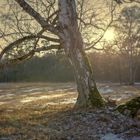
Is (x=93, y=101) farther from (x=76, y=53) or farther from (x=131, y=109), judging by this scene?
(x=131, y=109)

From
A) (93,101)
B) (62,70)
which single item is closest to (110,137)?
(93,101)

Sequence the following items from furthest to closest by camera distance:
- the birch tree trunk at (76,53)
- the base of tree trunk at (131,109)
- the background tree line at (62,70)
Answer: the background tree line at (62,70) → the birch tree trunk at (76,53) → the base of tree trunk at (131,109)

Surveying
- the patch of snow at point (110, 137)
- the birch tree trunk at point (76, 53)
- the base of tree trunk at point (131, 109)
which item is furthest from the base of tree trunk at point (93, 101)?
the patch of snow at point (110, 137)

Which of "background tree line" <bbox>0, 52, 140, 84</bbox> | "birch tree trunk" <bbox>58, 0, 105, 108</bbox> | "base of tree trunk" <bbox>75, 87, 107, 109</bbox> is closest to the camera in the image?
"base of tree trunk" <bbox>75, 87, 107, 109</bbox>

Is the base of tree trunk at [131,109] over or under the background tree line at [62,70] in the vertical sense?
under

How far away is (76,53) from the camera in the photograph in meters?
17.3

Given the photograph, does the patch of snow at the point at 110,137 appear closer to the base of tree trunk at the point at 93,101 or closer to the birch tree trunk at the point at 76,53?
the base of tree trunk at the point at 93,101

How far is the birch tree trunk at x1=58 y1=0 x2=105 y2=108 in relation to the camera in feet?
Result: 56.9

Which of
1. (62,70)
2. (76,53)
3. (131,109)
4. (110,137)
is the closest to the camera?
(110,137)

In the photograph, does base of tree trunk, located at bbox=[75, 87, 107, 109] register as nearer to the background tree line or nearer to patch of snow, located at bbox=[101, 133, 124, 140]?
patch of snow, located at bbox=[101, 133, 124, 140]

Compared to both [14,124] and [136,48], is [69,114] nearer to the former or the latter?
[14,124]

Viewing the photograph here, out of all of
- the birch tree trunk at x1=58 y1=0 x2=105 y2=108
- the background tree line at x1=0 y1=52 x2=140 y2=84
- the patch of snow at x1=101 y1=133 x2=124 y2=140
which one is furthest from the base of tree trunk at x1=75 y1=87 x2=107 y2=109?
the background tree line at x1=0 y1=52 x2=140 y2=84

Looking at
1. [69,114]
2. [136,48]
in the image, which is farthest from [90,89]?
[136,48]

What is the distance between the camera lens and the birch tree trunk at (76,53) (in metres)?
17.3
